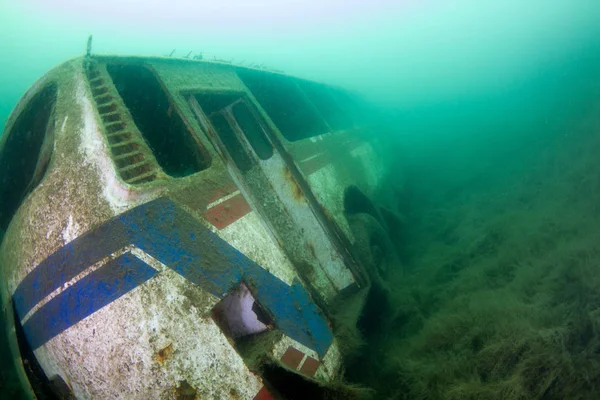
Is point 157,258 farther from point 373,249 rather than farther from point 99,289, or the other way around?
point 373,249

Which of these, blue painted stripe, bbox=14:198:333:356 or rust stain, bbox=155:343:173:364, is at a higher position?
blue painted stripe, bbox=14:198:333:356

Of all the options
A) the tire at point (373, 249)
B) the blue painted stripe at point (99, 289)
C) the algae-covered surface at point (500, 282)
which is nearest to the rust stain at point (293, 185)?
the tire at point (373, 249)

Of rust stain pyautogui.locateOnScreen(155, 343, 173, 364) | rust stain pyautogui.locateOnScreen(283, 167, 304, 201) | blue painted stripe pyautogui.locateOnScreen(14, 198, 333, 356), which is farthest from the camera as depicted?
rust stain pyautogui.locateOnScreen(283, 167, 304, 201)

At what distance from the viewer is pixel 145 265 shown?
178 cm

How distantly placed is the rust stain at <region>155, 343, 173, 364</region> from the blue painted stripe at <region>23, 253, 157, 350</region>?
392mm

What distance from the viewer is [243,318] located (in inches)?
89.8

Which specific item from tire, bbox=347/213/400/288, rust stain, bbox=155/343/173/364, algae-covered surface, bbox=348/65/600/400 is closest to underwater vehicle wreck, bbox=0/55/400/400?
rust stain, bbox=155/343/173/364

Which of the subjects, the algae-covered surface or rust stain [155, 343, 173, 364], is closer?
rust stain [155, 343, 173, 364]

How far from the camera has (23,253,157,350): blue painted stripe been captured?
175 centimetres

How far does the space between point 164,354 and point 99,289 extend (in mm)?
546

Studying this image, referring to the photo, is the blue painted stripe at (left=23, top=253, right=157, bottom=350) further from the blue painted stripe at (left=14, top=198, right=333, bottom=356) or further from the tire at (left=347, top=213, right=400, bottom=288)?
the tire at (left=347, top=213, right=400, bottom=288)

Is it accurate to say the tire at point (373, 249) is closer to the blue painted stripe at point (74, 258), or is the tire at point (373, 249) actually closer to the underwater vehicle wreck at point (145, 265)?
the underwater vehicle wreck at point (145, 265)

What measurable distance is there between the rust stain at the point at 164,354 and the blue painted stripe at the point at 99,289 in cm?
39

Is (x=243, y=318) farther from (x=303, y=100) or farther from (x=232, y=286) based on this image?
(x=303, y=100)
